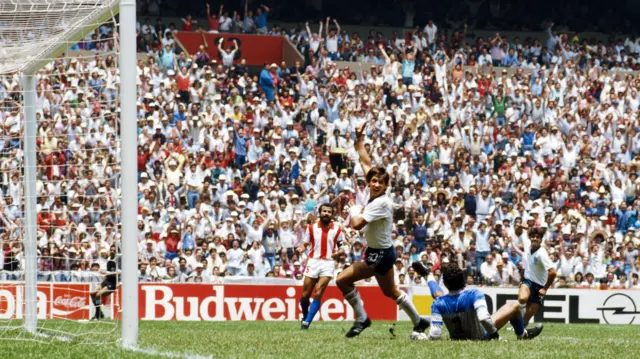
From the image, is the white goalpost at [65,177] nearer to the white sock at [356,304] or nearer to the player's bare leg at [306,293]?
the white sock at [356,304]

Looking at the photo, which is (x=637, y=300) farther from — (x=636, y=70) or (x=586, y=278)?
(x=636, y=70)

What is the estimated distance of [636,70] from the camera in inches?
1575

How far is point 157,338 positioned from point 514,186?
20270mm

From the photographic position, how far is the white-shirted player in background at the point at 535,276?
1536 centimetres

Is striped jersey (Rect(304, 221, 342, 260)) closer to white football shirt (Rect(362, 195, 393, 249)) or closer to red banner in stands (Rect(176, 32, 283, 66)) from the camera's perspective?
white football shirt (Rect(362, 195, 393, 249))

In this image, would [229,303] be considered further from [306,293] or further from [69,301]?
[306,293]

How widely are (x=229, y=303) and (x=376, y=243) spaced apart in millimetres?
12017

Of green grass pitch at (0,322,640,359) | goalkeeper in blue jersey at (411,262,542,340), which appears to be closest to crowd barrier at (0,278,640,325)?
green grass pitch at (0,322,640,359)

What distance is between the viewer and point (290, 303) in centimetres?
2470

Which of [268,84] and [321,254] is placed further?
[268,84]

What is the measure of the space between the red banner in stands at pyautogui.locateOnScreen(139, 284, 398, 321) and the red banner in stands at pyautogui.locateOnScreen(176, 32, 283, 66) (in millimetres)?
12681

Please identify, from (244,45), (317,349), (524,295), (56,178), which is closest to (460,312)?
(317,349)

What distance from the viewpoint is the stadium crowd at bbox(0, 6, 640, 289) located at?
83.9 ft

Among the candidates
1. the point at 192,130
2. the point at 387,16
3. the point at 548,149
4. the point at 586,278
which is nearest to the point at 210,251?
the point at 192,130
